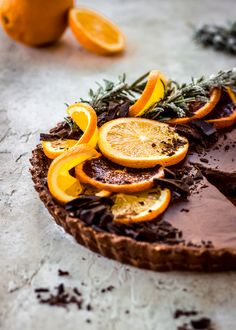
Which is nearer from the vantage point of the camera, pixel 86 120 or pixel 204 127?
pixel 86 120

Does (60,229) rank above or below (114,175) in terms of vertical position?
below

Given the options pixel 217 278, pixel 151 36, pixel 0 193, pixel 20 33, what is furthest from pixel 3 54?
pixel 217 278

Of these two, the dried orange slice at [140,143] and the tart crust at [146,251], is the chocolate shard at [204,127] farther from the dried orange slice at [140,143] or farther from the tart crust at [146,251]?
the tart crust at [146,251]

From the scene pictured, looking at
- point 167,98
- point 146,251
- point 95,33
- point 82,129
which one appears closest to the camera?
point 146,251

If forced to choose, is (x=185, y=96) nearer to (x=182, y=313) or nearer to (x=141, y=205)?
(x=141, y=205)

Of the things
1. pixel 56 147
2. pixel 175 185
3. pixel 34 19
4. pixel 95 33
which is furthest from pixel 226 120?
pixel 34 19
